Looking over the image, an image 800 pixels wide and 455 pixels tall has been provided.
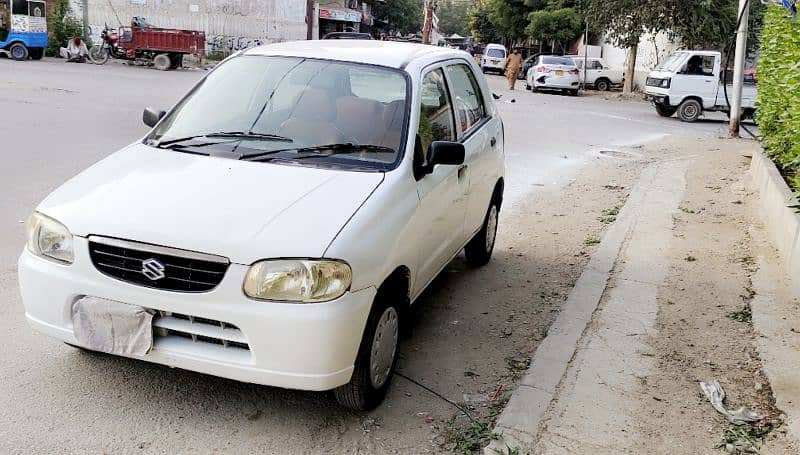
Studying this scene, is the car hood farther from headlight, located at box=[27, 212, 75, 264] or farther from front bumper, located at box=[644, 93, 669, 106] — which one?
front bumper, located at box=[644, 93, 669, 106]

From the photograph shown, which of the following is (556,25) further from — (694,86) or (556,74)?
(694,86)

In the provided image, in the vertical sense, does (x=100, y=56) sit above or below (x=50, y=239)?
above

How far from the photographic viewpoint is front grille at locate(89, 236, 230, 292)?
3.44 metres

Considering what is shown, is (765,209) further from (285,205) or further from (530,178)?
(285,205)

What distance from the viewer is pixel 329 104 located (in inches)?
186

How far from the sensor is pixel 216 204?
3719 millimetres

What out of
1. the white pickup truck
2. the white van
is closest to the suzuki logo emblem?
the white pickup truck

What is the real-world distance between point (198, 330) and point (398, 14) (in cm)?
8636

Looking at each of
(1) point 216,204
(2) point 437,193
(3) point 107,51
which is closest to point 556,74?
(3) point 107,51

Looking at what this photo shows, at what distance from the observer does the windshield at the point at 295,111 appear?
448cm

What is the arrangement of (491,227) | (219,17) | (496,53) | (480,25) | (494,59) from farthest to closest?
(480,25) < (496,53) < (494,59) < (219,17) < (491,227)

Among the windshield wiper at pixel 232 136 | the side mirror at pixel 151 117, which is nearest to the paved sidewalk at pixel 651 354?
the windshield wiper at pixel 232 136

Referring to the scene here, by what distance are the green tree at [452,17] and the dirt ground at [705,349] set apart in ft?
438

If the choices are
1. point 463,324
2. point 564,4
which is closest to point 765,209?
point 463,324
